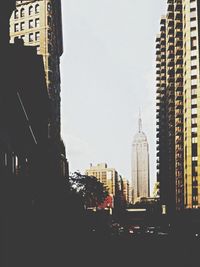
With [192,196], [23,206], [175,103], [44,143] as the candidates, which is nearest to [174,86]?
[175,103]

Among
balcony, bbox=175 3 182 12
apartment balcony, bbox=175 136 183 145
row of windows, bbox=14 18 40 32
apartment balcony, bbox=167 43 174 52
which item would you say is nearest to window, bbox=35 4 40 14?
row of windows, bbox=14 18 40 32

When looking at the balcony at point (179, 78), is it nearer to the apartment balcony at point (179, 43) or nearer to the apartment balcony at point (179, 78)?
the apartment balcony at point (179, 78)

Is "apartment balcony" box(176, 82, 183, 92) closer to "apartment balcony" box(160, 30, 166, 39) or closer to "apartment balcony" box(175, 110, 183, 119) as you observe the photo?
"apartment balcony" box(175, 110, 183, 119)

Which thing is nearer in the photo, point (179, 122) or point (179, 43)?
point (179, 43)

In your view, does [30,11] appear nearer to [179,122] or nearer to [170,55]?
[179,122]

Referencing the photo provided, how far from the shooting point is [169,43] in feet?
466

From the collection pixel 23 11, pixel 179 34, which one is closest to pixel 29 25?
pixel 23 11

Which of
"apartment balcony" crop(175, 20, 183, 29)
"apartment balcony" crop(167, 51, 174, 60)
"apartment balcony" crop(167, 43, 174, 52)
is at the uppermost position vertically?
"apartment balcony" crop(175, 20, 183, 29)

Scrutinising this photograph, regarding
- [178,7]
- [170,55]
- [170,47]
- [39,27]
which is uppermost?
[178,7]

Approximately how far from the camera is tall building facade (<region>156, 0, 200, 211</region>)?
117125mm

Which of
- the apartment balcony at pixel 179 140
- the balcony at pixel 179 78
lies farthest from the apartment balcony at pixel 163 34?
the apartment balcony at pixel 179 140

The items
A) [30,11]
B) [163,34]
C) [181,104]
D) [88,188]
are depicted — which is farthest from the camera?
[163,34]

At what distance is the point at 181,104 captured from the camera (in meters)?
130

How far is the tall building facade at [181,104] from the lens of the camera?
384ft
